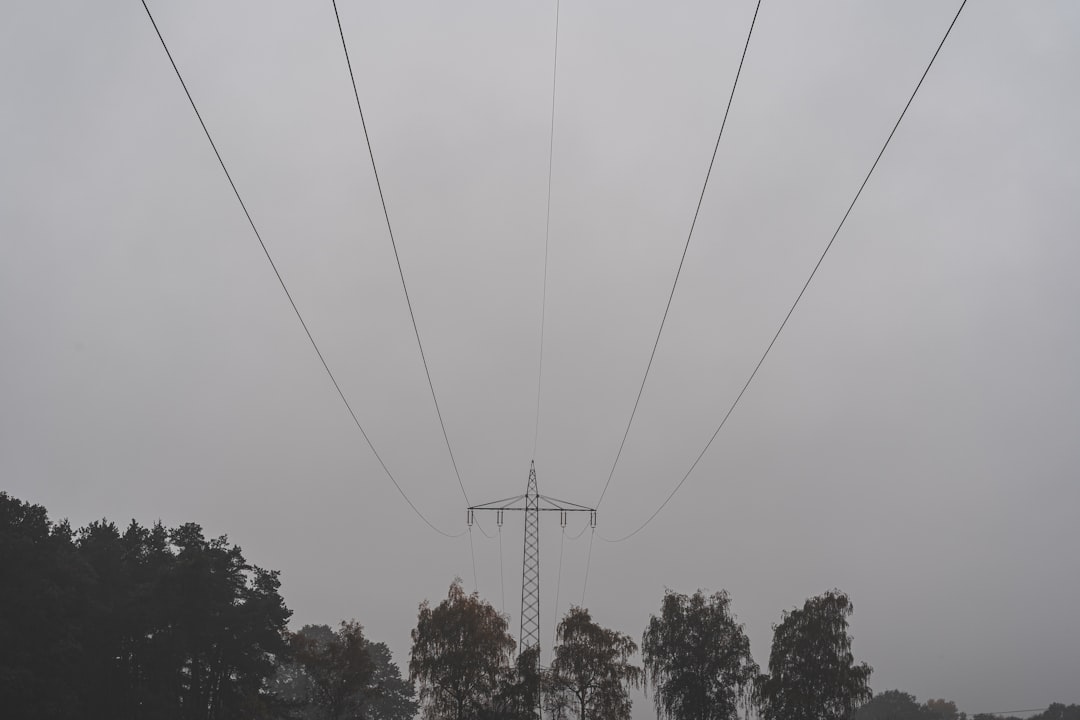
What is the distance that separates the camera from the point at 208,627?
65.6 metres

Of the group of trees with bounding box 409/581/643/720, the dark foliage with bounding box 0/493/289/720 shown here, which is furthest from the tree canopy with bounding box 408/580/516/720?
the dark foliage with bounding box 0/493/289/720

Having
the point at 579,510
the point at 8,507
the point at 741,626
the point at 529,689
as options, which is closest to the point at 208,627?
the point at 8,507

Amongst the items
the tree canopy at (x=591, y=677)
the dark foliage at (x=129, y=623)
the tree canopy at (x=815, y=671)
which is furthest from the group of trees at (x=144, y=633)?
the tree canopy at (x=815, y=671)

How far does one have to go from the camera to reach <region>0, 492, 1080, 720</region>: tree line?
55.6 meters

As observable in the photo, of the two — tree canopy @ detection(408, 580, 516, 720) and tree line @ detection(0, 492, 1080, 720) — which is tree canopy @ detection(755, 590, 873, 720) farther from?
tree canopy @ detection(408, 580, 516, 720)

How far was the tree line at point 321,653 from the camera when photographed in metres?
55.6

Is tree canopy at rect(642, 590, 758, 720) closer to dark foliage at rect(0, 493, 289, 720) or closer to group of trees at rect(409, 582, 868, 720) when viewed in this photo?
group of trees at rect(409, 582, 868, 720)

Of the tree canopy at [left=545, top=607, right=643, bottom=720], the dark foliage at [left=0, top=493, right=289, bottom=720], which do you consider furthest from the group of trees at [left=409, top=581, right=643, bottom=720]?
the dark foliage at [left=0, top=493, right=289, bottom=720]

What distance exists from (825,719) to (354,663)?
33723mm

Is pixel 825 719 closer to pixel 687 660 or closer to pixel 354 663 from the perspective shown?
pixel 687 660

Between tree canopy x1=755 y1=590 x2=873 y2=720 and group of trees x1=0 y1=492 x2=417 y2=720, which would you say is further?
tree canopy x1=755 y1=590 x2=873 y2=720

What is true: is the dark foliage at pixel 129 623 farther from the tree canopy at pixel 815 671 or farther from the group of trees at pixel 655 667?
the tree canopy at pixel 815 671

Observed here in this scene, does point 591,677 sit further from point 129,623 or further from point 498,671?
point 129,623

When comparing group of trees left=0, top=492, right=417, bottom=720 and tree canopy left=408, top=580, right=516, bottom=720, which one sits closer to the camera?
group of trees left=0, top=492, right=417, bottom=720
